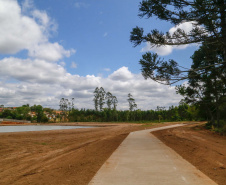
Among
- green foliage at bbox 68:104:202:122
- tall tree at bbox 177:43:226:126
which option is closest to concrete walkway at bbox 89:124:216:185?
tall tree at bbox 177:43:226:126

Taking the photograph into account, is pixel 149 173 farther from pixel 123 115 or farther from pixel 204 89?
pixel 123 115

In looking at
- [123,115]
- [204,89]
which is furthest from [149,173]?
[123,115]

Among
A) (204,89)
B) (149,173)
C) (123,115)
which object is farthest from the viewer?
(123,115)

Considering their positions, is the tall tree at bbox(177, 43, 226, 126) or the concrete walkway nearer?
the concrete walkway

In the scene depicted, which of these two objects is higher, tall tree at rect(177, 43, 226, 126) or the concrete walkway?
tall tree at rect(177, 43, 226, 126)

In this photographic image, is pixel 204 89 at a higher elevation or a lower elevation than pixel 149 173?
higher

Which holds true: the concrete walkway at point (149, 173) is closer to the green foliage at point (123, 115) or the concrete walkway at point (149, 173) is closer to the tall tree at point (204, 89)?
the tall tree at point (204, 89)

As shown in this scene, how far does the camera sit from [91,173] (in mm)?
5406

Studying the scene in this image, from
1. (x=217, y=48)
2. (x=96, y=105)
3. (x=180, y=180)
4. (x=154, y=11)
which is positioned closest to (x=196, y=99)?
(x=217, y=48)

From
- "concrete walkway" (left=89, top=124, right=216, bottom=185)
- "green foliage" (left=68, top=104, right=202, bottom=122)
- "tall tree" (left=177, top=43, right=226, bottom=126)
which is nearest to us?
"concrete walkway" (left=89, top=124, right=216, bottom=185)

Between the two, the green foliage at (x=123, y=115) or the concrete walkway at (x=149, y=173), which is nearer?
the concrete walkway at (x=149, y=173)

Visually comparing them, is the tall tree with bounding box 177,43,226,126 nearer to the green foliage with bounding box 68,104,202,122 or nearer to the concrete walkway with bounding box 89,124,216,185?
the concrete walkway with bounding box 89,124,216,185

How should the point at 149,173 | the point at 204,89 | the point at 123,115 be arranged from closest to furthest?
the point at 149,173
the point at 204,89
the point at 123,115

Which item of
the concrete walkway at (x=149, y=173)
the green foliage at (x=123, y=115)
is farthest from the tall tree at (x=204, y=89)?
the green foliage at (x=123, y=115)
